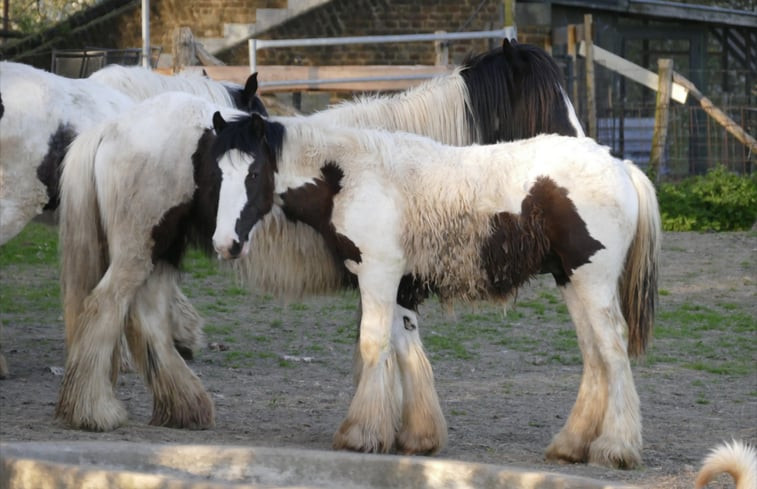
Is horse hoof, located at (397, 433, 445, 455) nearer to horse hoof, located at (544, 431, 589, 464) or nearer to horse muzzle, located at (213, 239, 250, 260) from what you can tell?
horse hoof, located at (544, 431, 589, 464)

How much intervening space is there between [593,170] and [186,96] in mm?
2300

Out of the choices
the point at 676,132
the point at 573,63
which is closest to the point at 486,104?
the point at 573,63

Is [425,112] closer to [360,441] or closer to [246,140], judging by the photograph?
[246,140]

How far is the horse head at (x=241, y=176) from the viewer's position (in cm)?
637

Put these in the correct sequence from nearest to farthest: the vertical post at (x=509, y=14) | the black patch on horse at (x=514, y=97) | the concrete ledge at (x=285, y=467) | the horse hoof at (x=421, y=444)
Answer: the concrete ledge at (x=285, y=467) < the horse hoof at (x=421, y=444) < the black patch on horse at (x=514, y=97) < the vertical post at (x=509, y=14)

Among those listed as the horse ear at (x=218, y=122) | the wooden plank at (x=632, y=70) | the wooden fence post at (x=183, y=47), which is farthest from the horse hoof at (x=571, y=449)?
the wooden plank at (x=632, y=70)

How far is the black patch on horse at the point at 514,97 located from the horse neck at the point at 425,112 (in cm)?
8

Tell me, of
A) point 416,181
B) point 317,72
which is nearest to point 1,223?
point 416,181

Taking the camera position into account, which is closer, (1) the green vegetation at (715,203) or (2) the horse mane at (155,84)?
(2) the horse mane at (155,84)

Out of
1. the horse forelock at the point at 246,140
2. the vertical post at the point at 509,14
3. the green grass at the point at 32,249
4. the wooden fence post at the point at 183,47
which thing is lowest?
the green grass at the point at 32,249

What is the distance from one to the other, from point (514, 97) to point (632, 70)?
11.3 m

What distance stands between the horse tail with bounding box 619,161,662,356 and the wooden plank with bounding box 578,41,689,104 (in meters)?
11.2

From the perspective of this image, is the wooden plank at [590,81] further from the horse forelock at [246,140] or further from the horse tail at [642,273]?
the horse forelock at [246,140]

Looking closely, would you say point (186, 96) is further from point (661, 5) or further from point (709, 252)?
point (661, 5)
